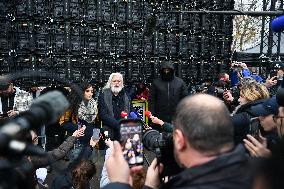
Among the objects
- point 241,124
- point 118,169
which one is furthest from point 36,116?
point 241,124

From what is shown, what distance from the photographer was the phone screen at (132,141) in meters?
2.17

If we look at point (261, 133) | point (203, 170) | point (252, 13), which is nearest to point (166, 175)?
point (203, 170)

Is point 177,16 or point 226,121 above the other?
point 177,16

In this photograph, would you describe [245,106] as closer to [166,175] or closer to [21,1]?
[166,175]

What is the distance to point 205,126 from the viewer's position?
5.52 ft

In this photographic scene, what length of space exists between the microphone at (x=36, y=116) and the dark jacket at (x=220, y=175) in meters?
0.58

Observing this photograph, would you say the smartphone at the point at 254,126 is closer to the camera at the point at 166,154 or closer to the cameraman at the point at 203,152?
the camera at the point at 166,154

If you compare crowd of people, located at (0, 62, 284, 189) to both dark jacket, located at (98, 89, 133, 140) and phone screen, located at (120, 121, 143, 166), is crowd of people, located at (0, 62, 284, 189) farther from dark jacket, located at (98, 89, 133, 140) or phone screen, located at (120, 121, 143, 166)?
dark jacket, located at (98, 89, 133, 140)

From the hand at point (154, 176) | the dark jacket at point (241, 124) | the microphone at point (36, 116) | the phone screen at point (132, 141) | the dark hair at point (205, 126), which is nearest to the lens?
the microphone at point (36, 116)

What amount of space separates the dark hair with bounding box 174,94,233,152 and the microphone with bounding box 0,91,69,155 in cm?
54

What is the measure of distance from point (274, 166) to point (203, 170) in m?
0.41

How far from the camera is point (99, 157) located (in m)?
6.77

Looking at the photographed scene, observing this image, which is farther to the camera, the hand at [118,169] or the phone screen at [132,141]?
the phone screen at [132,141]

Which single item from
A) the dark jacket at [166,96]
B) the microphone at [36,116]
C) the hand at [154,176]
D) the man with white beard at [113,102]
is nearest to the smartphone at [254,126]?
the hand at [154,176]
